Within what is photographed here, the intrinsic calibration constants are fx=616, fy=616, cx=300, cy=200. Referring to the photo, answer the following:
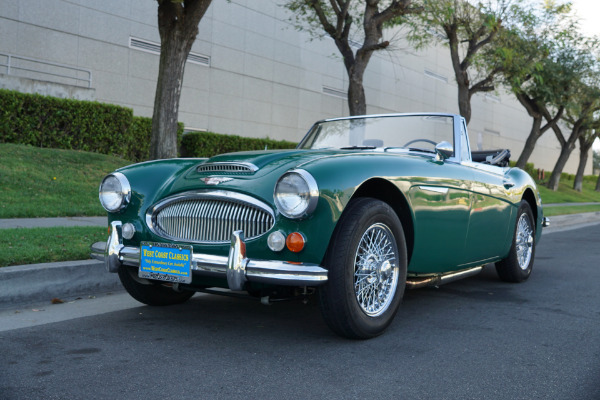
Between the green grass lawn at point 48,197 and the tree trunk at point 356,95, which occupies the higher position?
the tree trunk at point 356,95

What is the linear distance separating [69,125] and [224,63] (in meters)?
7.98

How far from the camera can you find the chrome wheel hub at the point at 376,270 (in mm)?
3527

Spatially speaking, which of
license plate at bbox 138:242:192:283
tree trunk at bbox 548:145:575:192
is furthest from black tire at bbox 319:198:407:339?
tree trunk at bbox 548:145:575:192

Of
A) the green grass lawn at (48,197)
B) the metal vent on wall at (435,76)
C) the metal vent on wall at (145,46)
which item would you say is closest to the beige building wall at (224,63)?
the metal vent on wall at (145,46)

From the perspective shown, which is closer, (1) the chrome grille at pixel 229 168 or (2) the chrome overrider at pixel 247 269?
(2) the chrome overrider at pixel 247 269

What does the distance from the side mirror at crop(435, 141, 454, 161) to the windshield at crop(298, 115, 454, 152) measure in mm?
175

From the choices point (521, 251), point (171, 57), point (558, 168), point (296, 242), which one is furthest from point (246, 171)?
point (558, 168)

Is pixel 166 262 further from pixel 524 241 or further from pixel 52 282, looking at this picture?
pixel 524 241

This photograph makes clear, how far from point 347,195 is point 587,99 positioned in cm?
2928

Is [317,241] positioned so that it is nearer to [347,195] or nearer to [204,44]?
[347,195]

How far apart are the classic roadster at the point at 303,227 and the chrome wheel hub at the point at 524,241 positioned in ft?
4.38

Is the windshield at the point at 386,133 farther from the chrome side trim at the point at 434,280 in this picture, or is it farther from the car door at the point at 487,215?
the chrome side trim at the point at 434,280

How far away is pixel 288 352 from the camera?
10.9 feet

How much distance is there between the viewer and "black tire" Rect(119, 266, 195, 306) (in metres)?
4.16
